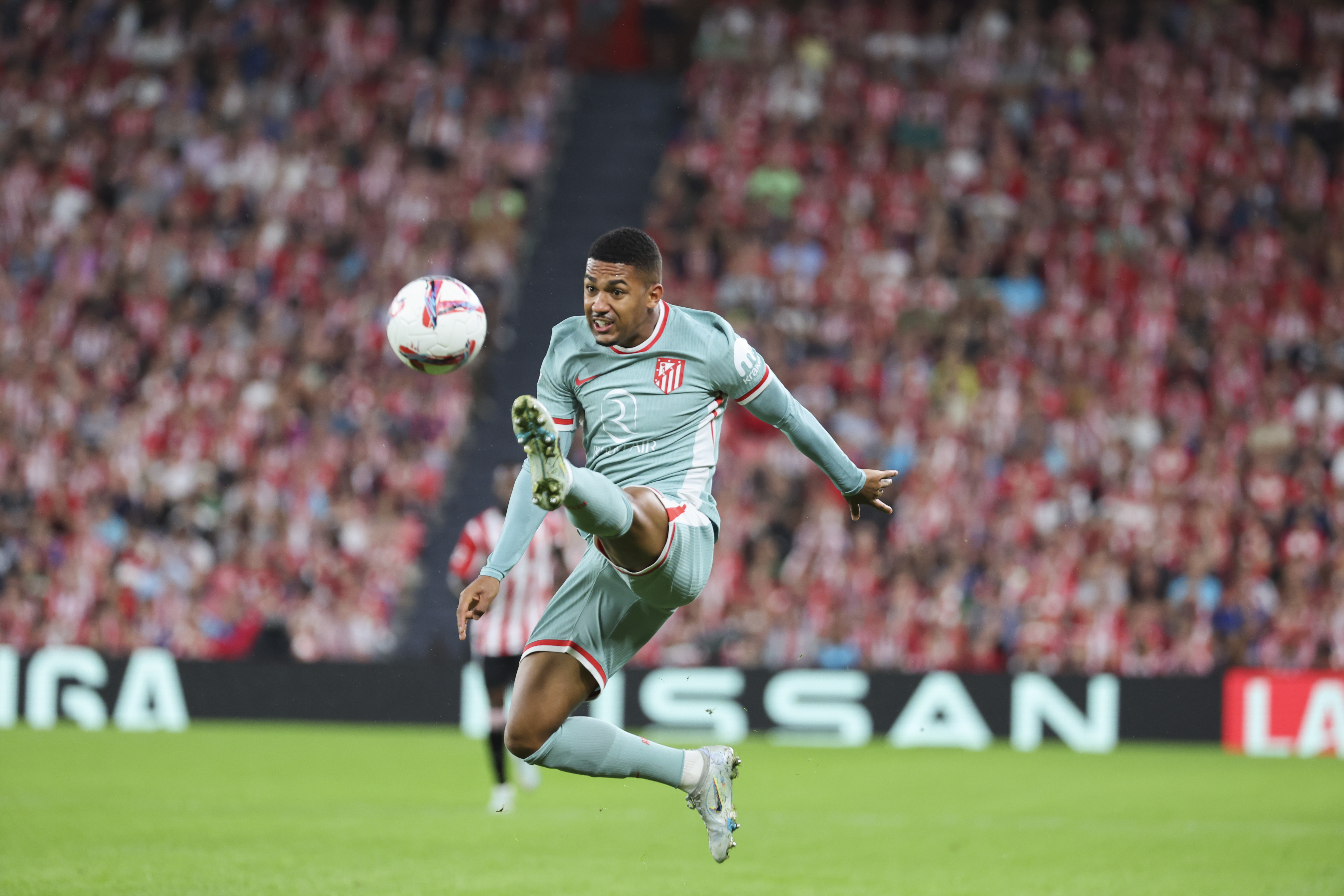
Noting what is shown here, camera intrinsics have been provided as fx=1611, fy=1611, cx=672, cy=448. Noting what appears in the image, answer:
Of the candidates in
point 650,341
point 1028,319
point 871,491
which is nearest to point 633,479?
point 650,341

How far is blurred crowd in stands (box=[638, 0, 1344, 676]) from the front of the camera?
16.1 metres

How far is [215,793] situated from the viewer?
35.4 feet

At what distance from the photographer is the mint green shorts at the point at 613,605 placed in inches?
237

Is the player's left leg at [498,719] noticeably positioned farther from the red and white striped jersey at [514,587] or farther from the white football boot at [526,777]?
the white football boot at [526,777]

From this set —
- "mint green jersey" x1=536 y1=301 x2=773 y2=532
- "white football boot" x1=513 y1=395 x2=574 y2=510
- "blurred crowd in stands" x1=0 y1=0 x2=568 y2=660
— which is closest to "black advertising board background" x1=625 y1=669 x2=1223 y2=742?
"blurred crowd in stands" x1=0 y1=0 x2=568 y2=660

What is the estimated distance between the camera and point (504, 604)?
11.1 meters

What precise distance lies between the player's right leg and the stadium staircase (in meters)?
11.3

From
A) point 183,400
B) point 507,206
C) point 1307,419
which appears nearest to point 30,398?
point 183,400

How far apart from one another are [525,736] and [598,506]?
3.55 feet

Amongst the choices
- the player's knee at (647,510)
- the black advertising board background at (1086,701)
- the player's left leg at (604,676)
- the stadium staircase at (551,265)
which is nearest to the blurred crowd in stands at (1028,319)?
the black advertising board background at (1086,701)

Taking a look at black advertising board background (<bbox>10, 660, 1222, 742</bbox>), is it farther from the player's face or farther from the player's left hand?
the player's face

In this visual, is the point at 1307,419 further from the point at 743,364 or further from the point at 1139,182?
the point at 743,364

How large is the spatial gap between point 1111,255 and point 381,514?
8994 millimetres

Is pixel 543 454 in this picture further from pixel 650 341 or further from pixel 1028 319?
pixel 1028 319
